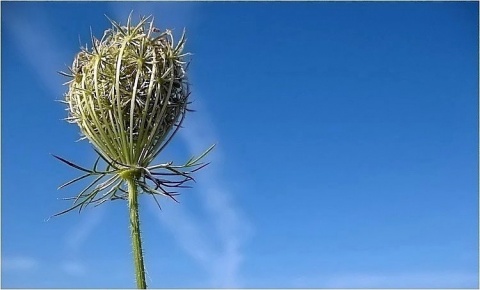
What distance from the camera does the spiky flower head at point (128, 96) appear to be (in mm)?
7352

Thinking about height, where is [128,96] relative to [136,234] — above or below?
above

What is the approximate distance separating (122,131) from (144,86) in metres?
0.61

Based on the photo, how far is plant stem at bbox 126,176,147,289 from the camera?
6688 mm

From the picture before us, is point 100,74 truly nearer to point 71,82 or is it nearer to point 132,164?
point 71,82

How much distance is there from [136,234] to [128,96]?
5.33 ft

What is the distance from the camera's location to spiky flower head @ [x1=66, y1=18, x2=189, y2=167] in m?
7.35

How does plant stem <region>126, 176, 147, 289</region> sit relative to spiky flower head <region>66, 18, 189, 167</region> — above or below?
below

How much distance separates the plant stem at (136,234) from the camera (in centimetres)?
669

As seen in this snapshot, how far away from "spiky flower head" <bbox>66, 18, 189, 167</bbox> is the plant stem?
0.32 meters

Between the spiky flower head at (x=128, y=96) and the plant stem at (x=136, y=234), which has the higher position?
the spiky flower head at (x=128, y=96)

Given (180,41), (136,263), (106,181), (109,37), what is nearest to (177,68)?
(180,41)

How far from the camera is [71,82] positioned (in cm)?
795

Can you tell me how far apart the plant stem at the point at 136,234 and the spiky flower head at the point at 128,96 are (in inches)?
12.5

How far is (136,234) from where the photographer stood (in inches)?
274
